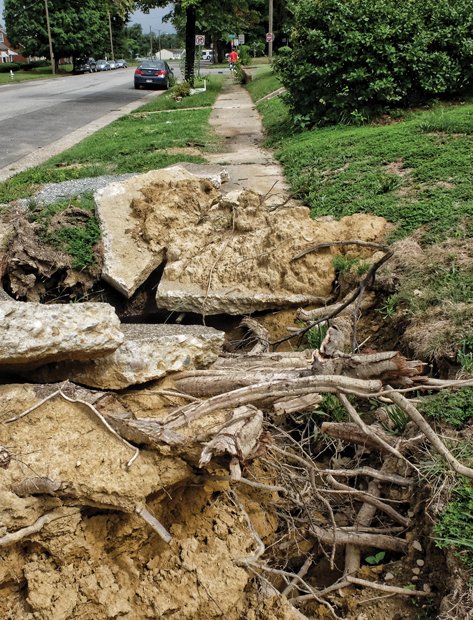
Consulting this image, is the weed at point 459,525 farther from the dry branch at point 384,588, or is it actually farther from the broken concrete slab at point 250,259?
the broken concrete slab at point 250,259

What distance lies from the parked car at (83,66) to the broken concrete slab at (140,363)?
60271 mm

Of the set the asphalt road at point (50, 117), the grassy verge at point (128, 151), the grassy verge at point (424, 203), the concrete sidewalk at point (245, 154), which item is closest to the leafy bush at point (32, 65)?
the asphalt road at point (50, 117)

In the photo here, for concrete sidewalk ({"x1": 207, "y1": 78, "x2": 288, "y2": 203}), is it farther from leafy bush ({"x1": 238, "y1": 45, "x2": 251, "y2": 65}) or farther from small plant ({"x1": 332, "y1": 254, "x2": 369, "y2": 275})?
leafy bush ({"x1": 238, "y1": 45, "x2": 251, "y2": 65})

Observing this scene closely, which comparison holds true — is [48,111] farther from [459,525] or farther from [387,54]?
[459,525]

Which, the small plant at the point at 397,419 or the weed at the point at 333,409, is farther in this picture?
the weed at the point at 333,409

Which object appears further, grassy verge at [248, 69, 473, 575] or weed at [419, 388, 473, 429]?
grassy verge at [248, 69, 473, 575]

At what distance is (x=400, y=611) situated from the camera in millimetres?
3742

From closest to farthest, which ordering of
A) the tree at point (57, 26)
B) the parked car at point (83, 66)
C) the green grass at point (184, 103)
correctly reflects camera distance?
the green grass at point (184, 103) < the tree at point (57, 26) < the parked car at point (83, 66)

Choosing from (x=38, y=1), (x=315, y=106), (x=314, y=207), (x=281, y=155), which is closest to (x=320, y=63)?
(x=315, y=106)

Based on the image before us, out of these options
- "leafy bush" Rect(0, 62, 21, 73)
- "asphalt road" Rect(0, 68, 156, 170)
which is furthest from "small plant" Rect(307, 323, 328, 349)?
"leafy bush" Rect(0, 62, 21, 73)

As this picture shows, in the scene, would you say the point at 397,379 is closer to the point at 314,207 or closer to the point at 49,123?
the point at 314,207

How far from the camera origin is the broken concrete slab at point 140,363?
467 centimetres

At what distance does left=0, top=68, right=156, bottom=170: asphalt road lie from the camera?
1634 centimetres

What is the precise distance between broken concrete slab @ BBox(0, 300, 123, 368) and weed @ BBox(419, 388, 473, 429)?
2.15 metres
